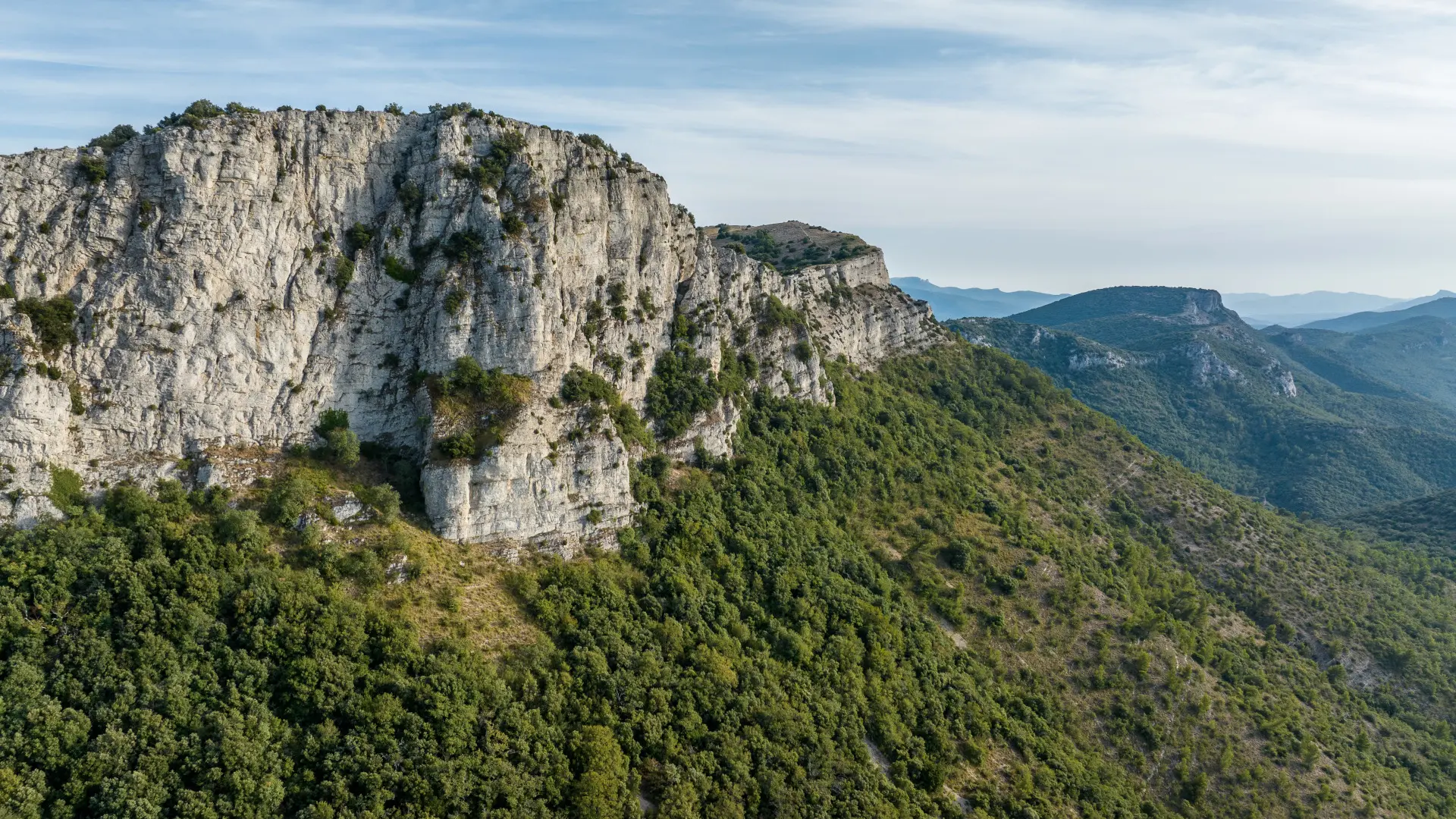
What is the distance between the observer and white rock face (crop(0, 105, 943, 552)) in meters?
49.4

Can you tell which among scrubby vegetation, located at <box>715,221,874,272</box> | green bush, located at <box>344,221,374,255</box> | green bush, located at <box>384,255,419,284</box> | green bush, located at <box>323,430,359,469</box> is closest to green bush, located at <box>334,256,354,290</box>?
green bush, located at <box>344,221,374,255</box>

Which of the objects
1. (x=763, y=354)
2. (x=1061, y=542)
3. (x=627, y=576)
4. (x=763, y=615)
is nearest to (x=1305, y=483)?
(x=1061, y=542)

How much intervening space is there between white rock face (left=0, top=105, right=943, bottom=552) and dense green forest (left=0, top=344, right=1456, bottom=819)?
480cm

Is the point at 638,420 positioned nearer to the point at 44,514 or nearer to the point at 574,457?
the point at 574,457

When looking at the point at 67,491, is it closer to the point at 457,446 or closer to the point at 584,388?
the point at 457,446

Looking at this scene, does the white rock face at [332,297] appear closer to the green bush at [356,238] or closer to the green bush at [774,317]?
the green bush at [356,238]

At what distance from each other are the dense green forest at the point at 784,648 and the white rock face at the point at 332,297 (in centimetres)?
480

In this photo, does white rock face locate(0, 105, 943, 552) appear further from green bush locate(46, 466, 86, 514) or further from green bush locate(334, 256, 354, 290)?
green bush locate(46, 466, 86, 514)

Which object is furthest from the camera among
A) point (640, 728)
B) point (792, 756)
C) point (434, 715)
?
point (792, 756)

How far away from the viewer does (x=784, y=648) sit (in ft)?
217

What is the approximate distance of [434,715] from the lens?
1750 inches

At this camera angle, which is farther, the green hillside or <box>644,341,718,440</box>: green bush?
the green hillside

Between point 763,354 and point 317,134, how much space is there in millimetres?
55545

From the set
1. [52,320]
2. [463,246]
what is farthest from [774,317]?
[52,320]
